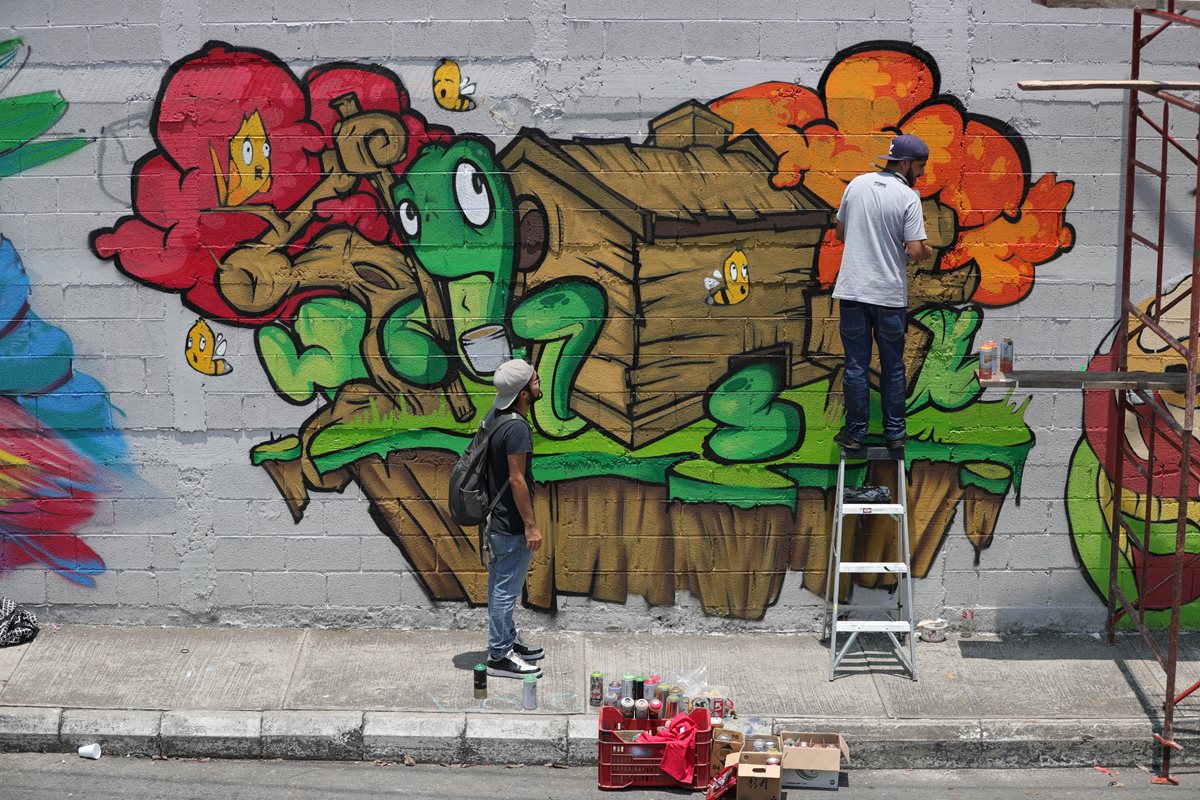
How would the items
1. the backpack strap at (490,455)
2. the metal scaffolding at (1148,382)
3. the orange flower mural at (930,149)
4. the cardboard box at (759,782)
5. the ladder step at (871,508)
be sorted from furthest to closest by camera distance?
the orange flower mural at (930,149) < the ladder step at (871,508) < the backpack strap at (490,455) < the metal scaffolding at (1148,382) < the cardboard box at (759,782)

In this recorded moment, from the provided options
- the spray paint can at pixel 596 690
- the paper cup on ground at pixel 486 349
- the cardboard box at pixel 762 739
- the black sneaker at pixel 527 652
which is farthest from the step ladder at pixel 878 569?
the paper cup on ground at pixel 486 349

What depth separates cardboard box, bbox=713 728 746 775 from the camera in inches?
248

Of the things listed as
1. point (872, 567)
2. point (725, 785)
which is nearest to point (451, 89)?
point (872, 567)

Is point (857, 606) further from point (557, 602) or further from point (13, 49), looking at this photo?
point (13, 49)

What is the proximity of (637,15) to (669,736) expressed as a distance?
3.76 meters

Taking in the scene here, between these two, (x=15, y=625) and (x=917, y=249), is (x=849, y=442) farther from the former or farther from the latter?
(x=15, y=625)

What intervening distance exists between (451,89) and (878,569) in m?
3.46

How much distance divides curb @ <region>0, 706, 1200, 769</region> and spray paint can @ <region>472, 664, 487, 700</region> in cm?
21

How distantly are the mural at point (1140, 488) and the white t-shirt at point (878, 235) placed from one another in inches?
51.6

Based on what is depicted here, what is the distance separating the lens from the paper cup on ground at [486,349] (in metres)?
7.43

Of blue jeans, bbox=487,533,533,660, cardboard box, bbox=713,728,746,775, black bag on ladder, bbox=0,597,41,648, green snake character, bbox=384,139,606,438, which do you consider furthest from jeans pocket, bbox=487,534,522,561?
black bag on ladder, bbox=0,597,41,648

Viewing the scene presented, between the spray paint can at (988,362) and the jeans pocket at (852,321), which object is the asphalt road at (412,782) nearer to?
the spray paint can at (988,362)

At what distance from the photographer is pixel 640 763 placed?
20.6ft

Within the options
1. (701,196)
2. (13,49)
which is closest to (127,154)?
(13,49)
